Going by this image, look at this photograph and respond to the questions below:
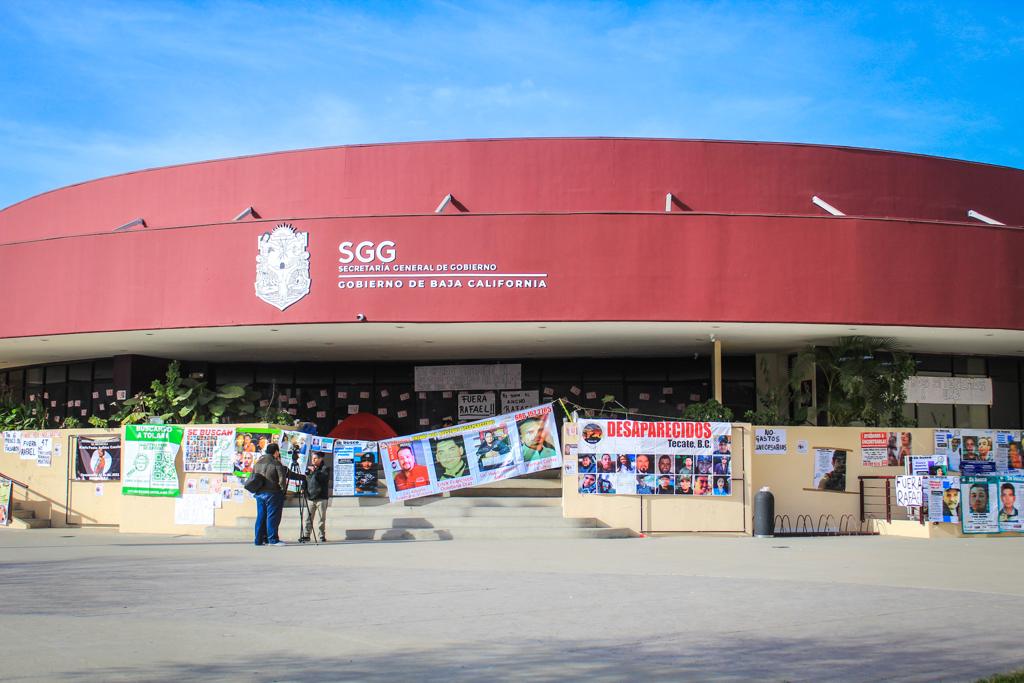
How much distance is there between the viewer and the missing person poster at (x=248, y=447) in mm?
18797

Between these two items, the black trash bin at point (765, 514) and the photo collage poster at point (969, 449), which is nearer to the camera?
the black trash bin at point (765, 514)

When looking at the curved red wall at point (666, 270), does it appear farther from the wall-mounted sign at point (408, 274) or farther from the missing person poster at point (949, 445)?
the missing person poster at point (949, 445)

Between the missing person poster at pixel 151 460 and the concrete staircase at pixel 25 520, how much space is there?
8.93ft

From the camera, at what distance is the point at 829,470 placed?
1956 cm

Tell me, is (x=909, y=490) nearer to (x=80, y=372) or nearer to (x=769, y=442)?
(x=769, y=442)

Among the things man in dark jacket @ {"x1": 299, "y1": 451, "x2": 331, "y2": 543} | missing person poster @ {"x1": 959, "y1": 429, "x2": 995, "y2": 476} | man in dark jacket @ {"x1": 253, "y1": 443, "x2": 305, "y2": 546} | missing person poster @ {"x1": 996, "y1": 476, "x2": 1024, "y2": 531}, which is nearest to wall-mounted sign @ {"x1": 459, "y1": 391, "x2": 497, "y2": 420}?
man in dark jacket @ {"x1": 299, "y1": 451, "x2": 331, "y2": 543}

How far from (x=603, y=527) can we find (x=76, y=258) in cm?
1212

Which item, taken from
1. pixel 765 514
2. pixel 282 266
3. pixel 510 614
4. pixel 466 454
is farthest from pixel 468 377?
pixel 510 614

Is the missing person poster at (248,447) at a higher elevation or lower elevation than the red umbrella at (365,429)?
lower

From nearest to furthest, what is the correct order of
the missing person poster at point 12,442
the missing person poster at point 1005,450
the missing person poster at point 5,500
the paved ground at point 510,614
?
the paved ground at point 510,614, the missing person poster at point 1005,450, the missing person poster at point 5,500, the missing person poster at point 12,442

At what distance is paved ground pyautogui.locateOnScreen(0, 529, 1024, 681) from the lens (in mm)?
7211

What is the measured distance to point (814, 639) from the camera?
827cm

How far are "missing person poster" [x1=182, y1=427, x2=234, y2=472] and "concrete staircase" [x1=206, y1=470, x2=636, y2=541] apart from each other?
1181 millimetres

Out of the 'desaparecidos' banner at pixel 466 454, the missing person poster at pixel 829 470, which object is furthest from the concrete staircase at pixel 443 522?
the missing person poster at pixel 829 470
